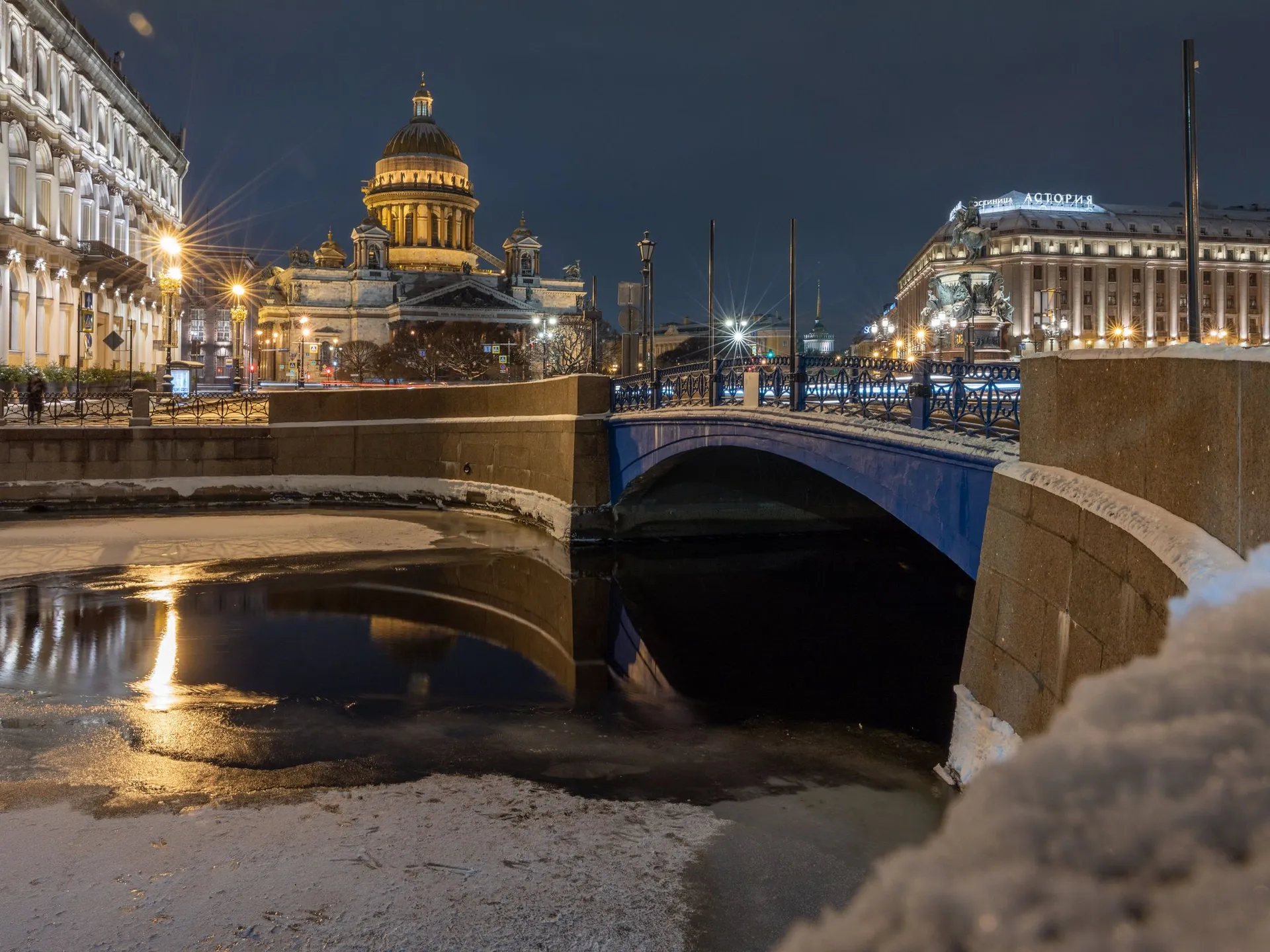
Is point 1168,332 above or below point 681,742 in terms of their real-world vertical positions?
above

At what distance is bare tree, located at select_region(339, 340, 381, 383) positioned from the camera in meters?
85.6

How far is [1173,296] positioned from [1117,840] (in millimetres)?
94689

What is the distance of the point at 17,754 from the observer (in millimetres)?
9586

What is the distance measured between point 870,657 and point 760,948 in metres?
8.69

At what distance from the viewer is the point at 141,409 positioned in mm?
29609

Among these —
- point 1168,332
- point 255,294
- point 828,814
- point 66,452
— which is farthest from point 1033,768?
point 255,294

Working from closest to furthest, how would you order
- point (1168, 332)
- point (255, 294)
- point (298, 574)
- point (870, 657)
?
point (870, 657), point (298, 574), point (1168, 332), point (255, 294)

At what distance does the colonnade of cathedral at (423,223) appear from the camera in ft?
347

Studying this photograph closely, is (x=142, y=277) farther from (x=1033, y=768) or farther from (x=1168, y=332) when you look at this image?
(x=1168, y=332)

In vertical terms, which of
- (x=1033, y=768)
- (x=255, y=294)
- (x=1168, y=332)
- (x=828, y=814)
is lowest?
(x=828, y=814)

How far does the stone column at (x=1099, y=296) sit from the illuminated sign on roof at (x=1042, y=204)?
5.35 meters

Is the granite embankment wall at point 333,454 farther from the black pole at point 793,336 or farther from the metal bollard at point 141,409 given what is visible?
the black pole at point 793,336

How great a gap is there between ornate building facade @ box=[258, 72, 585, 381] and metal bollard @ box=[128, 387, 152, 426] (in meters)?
64.6

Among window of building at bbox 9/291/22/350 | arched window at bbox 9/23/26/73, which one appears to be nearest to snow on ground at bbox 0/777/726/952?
window of building at bbox 9/291/22/350
